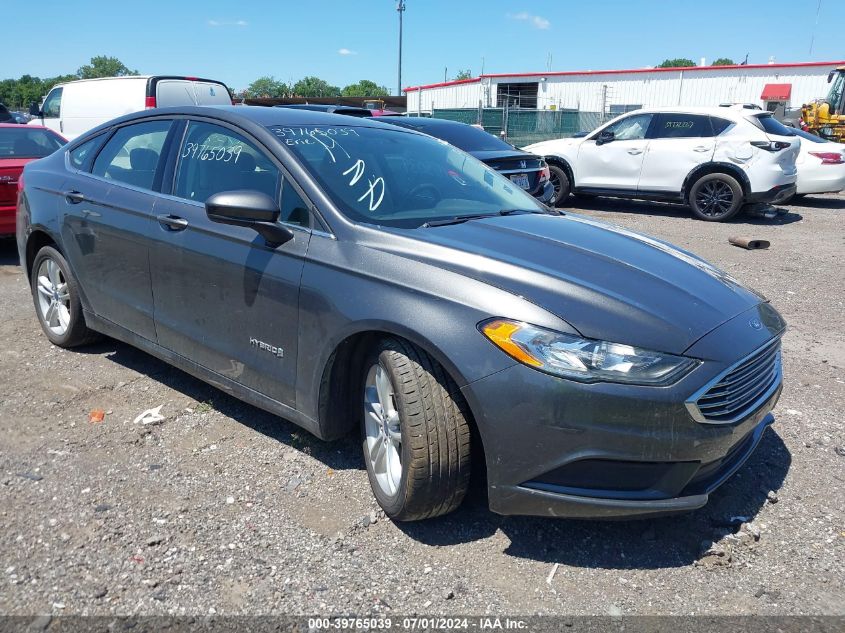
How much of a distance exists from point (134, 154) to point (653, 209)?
11.0 meters

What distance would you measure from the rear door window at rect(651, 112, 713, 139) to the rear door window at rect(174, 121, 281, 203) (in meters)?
9.91

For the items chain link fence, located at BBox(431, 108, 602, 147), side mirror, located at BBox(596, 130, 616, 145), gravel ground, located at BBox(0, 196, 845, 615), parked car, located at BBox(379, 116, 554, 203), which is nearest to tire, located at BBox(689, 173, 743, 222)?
side mirror, located at BBox(596, 130, 616, 145)

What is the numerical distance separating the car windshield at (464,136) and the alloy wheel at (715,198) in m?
4.14

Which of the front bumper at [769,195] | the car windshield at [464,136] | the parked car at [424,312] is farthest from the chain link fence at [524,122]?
the parked car at [424,312]

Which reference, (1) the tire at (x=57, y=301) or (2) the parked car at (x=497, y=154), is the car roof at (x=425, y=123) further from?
(1) the tire at (x=57, y=301)

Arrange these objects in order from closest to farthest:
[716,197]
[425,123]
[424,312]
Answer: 1. [424,312]
2. [425,123]
3. [716,197]

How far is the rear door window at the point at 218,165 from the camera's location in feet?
11.1

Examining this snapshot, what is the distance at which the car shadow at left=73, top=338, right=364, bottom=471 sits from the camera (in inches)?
139

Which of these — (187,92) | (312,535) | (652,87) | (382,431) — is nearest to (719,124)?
(187,92)

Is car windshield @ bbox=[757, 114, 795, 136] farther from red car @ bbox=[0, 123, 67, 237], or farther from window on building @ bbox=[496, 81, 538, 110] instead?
window on building @ bbox=[496, 81, 538, 110]

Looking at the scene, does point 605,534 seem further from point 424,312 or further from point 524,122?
point 524,122

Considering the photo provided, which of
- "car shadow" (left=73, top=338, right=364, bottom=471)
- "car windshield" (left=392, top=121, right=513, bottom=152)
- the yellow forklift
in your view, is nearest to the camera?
"car shadow" (left=73, top=338, right=364, bottom=471)

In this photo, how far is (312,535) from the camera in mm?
2865

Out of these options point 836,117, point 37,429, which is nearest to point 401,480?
point 37,429
